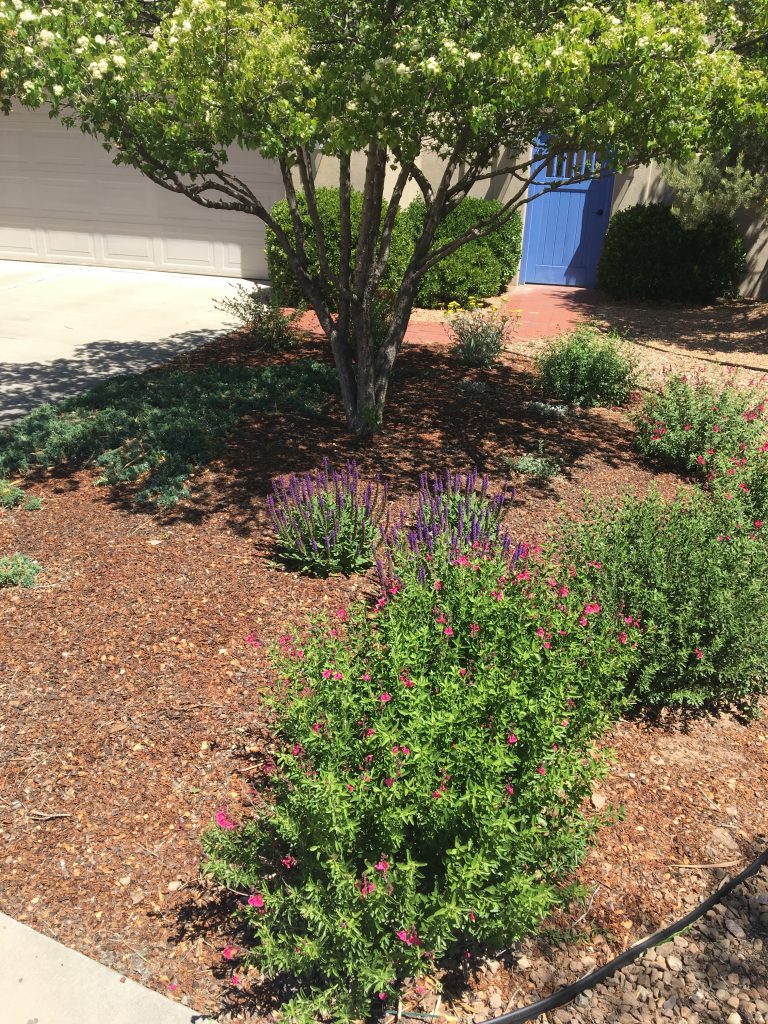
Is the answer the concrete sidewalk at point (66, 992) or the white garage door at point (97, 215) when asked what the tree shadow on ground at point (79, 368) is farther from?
the concrete sidewalk at point (66, 992)

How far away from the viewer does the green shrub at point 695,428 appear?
21.0ft

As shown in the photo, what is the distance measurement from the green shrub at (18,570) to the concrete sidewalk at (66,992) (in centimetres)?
232

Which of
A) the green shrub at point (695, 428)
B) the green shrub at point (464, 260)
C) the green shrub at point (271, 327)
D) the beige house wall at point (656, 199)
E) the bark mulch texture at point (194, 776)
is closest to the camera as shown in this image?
the bark mulch texture at point (194, 776)

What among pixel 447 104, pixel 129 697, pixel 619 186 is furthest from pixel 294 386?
pixel 619 186

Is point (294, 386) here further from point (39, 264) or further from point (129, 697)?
point (39, 264)

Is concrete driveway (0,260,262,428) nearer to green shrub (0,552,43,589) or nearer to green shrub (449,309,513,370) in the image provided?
green shrub (0,552,43,589)

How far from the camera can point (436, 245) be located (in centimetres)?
1184

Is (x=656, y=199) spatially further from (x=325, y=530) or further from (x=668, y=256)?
(x=325, y=530)

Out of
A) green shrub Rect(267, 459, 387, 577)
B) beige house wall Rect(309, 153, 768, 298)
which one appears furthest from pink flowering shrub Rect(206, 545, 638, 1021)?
beige house wall Rect(309, 153, 768, 298)

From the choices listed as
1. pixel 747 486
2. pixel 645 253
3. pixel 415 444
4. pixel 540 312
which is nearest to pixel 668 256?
pixel 645 253

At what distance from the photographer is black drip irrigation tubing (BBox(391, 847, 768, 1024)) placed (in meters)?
2.60

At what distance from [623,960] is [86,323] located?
1005 centimetres

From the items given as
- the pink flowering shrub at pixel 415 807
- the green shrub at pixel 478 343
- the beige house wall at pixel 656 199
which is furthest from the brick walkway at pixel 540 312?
the pink flowering shrub at pixel 415 807

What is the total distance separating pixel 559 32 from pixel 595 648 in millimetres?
3578
